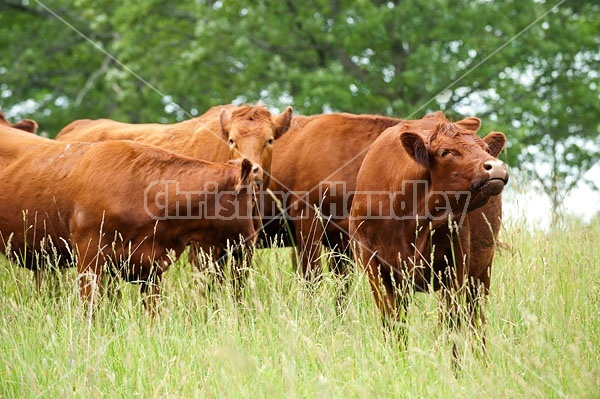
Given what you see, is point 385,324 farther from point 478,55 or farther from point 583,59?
point 583,59

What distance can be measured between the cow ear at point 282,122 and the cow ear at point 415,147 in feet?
10.2

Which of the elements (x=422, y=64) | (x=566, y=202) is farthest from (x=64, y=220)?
(x=422, y=64)

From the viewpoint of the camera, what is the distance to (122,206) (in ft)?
20.7

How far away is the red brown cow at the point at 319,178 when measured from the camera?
25.6 ft

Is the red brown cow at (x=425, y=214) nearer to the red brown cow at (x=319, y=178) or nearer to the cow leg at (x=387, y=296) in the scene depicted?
the cow leg at (x=387, y=296)

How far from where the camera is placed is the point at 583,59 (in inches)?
666

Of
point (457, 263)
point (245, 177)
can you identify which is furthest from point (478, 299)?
point (245, 177)

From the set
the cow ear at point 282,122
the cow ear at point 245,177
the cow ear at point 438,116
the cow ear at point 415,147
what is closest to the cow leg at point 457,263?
the cow ear at point 415,147

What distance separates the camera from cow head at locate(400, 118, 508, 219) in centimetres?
484

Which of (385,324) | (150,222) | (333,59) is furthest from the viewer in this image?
(333,59)

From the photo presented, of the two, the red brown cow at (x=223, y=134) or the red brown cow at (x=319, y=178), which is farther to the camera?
the red brown cow at (x=223, y=134)

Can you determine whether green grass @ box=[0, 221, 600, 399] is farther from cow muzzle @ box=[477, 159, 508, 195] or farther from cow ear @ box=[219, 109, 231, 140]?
cow ear @ box=[219, 109, 231, 140]

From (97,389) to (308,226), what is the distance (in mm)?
3849

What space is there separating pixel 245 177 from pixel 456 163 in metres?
1.94
